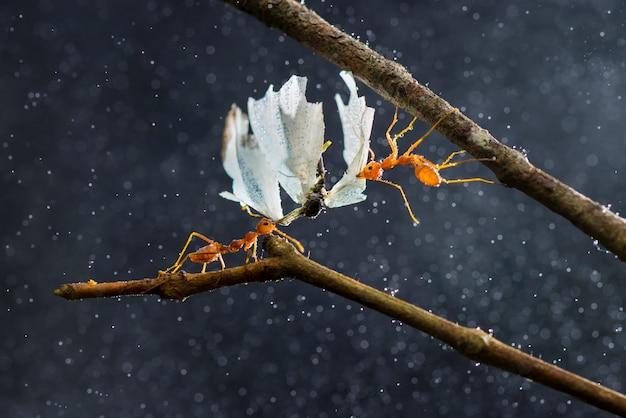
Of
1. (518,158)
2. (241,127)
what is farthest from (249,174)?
(518,158)

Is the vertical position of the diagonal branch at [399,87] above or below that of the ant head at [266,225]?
above

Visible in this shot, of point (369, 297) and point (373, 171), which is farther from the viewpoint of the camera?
point (373, 171)

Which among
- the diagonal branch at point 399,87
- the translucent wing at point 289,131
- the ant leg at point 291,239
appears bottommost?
the ant leg at point 291,239

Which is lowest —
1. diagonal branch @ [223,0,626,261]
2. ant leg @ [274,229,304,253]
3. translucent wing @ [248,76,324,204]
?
ant leg @ [274,229,304,253]

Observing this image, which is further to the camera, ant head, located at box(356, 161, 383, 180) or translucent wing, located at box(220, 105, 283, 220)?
ant head, located at box(356, 161, 383, 180)

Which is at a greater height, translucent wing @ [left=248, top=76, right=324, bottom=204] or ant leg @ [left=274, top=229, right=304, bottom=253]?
translucent wing @ [left=248, top=76, right=324, bottom=204]
